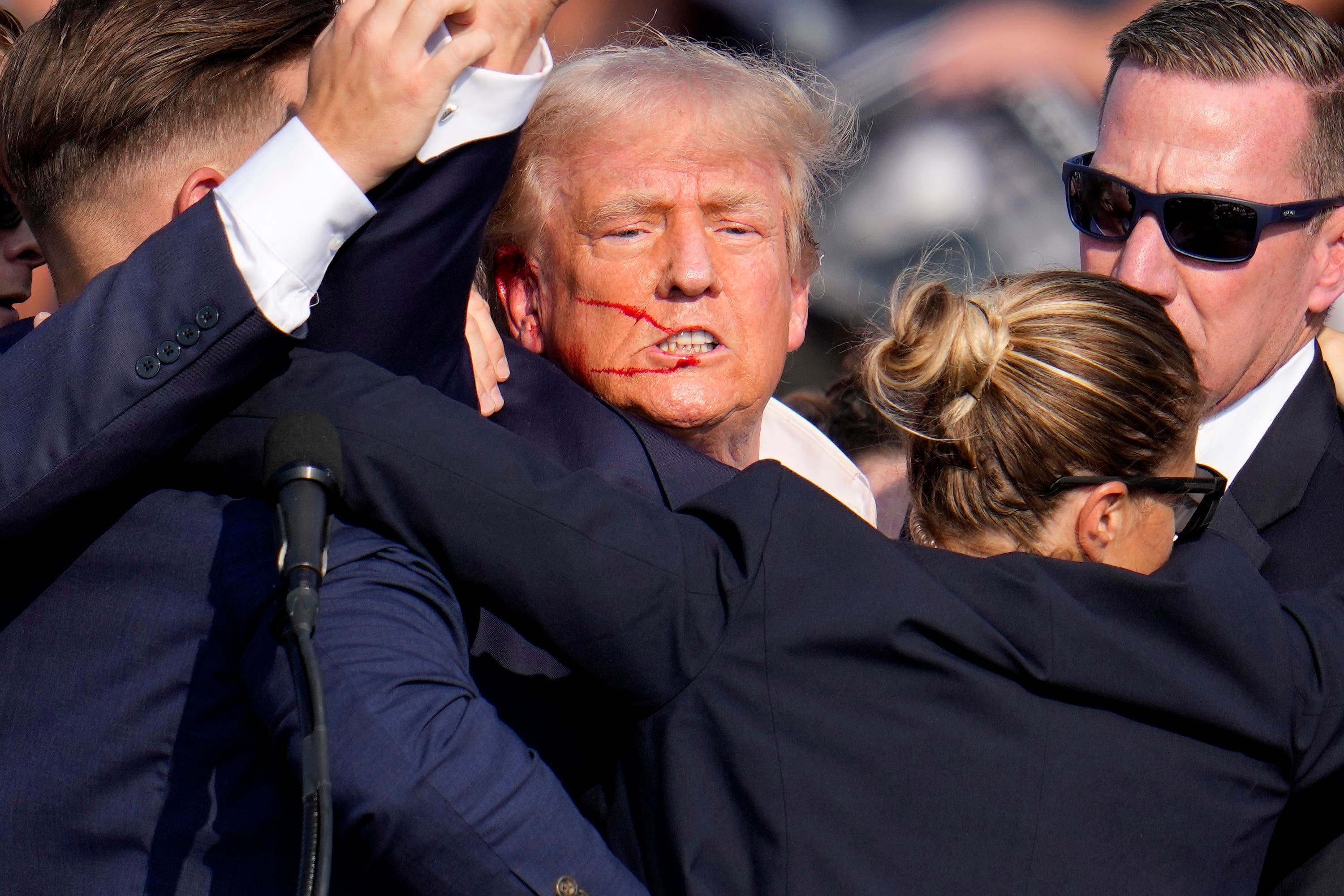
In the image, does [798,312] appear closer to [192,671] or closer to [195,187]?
[195,187]

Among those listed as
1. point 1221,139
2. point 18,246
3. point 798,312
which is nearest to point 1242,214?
point 1221,139

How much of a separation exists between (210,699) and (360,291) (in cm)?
49

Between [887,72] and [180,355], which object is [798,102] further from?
[887,72]

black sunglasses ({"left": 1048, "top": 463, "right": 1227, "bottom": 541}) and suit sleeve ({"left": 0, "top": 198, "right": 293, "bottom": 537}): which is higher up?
suit sleeve ({"left": 0, "top": 198, "right": 293, "bottom": 537})

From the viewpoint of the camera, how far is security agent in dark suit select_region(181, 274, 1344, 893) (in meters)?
1.53

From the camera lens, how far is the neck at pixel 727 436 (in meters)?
2.46

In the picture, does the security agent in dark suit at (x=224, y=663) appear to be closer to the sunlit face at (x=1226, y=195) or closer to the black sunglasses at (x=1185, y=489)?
the black sunglasses at (x=1185, y=489)

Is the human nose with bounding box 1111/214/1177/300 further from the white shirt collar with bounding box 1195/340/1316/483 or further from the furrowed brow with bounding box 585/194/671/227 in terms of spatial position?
the furrowed brow with bounding box 585/194/671/227

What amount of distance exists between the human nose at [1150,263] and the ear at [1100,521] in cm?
100

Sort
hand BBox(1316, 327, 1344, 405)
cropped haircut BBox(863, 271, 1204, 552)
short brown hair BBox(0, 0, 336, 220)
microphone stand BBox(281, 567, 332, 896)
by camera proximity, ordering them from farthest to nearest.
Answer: hand BBox(1316, 327, 1344, 405), cropped haircut BBox(863, 271, 1204, 552), short brown hair BBox(0, 0, 336, 220), microphone stand BBox(281, 567, 332, 896)

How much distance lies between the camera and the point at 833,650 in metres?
1.59

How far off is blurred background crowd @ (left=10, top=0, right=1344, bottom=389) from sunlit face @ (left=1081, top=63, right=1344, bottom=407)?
2.85m

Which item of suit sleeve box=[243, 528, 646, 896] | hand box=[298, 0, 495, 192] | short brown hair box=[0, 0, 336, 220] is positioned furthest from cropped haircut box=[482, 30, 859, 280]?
suit sleeve box=[243, 528, 646, 896]

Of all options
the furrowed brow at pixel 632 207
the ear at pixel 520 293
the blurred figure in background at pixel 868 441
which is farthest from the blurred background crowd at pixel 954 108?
the furrowed brow at pixel 632 207
